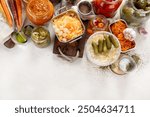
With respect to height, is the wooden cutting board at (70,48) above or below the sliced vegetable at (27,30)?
below

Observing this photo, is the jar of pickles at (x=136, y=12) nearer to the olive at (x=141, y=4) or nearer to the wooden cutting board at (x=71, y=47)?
the olive at (x=141, y=4)

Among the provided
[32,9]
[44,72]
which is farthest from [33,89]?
[32,9]

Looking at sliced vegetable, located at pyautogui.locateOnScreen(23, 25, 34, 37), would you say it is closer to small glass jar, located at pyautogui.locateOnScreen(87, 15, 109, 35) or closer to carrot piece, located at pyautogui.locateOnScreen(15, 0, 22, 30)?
carrot piece, located at pyautogui.locateOnScreen(15, 0, 22, 30)

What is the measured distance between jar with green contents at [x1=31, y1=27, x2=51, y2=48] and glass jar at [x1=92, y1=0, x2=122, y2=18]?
6.8 inches

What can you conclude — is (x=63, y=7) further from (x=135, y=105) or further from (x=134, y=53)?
(x=135, y=105)

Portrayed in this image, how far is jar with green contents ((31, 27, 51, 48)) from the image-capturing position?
1.04 meters

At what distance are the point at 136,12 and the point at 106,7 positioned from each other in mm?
91

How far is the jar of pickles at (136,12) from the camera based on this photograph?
3.39 ft

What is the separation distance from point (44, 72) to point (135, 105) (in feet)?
0.99

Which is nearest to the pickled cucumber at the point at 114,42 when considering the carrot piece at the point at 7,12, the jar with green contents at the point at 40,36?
the jar with green contents at the point at 40,36

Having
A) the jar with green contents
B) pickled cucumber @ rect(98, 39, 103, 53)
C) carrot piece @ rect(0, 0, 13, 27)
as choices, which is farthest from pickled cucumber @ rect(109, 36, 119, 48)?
carrot piece @ rect(0, 0, 13, 27)

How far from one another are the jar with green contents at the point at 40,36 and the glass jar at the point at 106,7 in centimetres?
17

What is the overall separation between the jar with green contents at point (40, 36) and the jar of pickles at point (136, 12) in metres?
0.25

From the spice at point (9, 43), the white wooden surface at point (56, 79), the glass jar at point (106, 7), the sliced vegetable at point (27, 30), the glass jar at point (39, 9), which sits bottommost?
the white wooden surface at point (56, 79)
